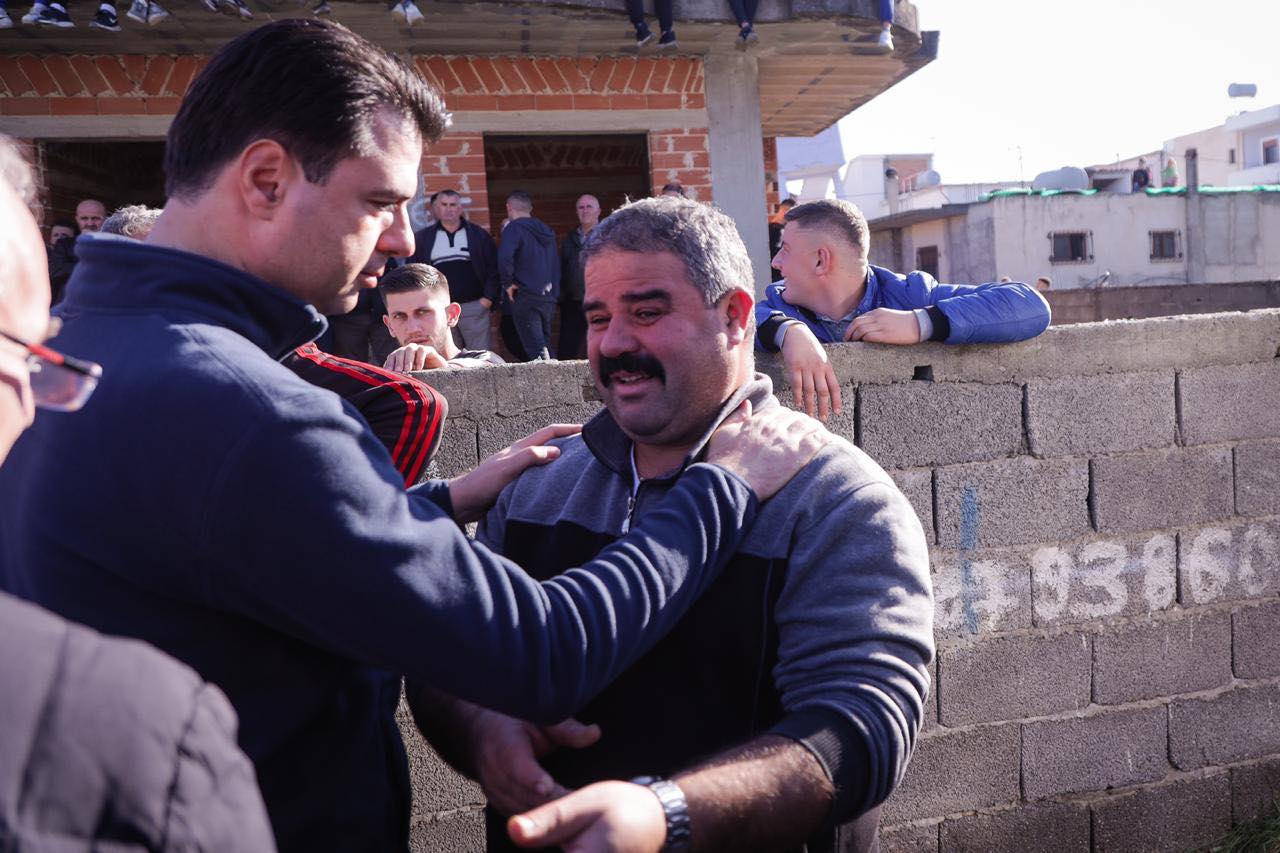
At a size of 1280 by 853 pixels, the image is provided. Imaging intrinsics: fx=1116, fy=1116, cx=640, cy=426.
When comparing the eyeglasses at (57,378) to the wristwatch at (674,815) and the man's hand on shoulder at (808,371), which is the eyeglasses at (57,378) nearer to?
the wristwatch at (674,815)

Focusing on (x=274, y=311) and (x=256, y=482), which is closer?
(x=256, y=482)

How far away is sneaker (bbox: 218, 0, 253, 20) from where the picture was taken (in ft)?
22.6

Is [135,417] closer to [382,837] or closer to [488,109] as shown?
[382,837]

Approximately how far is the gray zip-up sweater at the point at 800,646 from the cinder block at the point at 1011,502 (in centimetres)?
158

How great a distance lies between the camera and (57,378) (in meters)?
1.06

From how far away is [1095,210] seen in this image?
30359 millimetres

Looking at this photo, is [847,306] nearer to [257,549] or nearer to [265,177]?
[265,177]

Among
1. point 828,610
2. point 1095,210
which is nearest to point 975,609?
point 828,610

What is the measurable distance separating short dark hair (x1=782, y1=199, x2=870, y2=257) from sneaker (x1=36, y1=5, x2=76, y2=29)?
5075mm

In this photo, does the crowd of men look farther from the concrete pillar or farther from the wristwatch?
the concrete pillar

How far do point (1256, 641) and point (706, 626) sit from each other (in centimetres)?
280

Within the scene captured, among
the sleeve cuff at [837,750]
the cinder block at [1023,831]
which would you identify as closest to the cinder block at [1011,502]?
the cinder block at [1023,831]

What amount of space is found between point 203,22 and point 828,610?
7.05 meters

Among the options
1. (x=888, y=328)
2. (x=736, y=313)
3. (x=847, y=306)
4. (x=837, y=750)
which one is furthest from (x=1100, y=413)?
(x=837, y=750)
